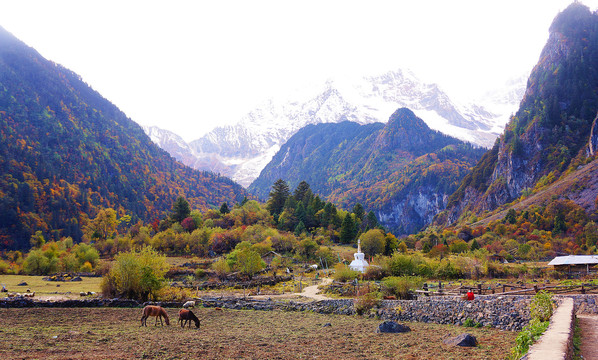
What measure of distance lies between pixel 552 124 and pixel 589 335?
185266 millimetres

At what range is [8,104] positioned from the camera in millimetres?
181625

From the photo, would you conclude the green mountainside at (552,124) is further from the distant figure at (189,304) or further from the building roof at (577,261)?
the distant figure at (189,304)

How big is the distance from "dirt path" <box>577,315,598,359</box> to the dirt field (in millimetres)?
2268

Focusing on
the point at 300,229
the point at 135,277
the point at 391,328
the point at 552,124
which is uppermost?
the point at 552,124

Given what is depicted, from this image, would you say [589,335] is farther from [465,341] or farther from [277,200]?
[277,200]

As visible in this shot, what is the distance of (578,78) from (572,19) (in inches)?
1741

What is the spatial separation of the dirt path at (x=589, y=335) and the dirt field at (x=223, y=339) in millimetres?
2268

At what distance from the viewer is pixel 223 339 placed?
1678 cm

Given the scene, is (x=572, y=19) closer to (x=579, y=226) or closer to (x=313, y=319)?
(x=579, y=226)

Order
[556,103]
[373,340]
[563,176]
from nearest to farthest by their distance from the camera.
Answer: [373,340] < [563,176] < [556,103]

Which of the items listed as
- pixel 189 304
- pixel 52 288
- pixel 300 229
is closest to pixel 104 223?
pixel 300 229

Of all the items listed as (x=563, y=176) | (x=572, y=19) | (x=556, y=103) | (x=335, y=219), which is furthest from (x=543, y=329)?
(x=572, y=19)

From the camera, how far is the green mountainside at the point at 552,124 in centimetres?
16125

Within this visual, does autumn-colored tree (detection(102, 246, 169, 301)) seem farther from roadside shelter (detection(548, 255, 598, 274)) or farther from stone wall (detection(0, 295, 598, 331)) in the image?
roadside shelter (detection(548, 255, 598, 274))
